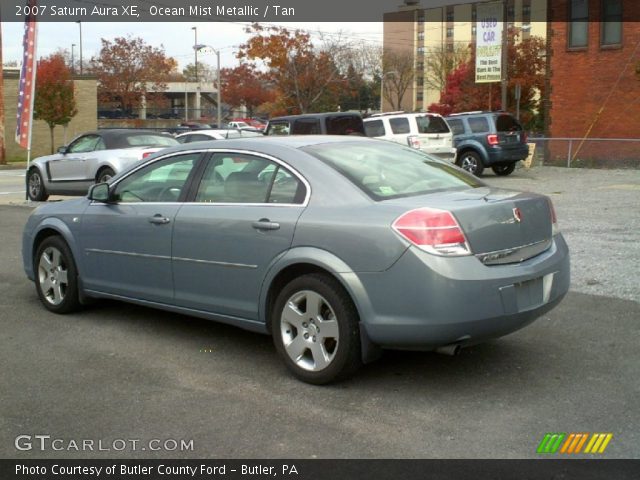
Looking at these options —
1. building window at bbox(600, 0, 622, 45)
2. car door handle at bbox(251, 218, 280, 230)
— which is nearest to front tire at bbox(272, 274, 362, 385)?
car door handle at bbox(251, 218, 280, 230)

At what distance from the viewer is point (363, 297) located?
4594 millimetres

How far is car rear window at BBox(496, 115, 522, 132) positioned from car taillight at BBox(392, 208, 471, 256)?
1731 centimetres

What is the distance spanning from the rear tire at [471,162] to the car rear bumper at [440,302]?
17.0 meters

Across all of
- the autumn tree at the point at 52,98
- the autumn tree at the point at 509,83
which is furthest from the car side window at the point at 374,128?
the autumn tree at the point at 509,83

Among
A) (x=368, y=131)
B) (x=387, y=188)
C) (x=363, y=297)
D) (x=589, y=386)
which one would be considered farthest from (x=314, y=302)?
(x=368, y=131)

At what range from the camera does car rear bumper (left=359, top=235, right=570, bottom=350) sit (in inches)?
174

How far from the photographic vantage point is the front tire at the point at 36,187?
16.6 metres

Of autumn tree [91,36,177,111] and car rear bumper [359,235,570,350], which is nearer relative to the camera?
car rear bumper [359,235,570,350]

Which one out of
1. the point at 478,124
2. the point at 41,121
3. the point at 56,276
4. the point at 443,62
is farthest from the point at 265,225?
the point at 443,62

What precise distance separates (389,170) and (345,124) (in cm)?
1239

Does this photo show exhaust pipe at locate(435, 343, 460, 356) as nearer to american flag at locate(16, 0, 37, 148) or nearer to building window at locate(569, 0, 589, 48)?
american flag at locate(16, 0, 37, 148)

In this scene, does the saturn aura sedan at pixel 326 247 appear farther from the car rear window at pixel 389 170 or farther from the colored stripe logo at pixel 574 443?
the colored stripe logo at pixel 574 443
